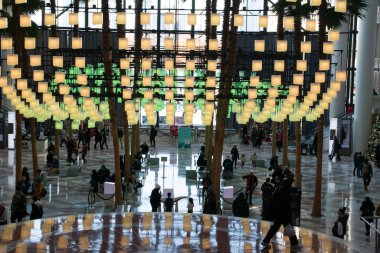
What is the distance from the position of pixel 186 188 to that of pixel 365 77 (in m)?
15.2

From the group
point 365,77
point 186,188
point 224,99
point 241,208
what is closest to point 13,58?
point 224,99

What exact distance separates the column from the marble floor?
1.57m

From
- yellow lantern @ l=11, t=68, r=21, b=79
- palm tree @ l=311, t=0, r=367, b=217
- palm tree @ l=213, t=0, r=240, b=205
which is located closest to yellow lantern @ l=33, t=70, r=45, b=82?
yellow lantern @ l=11, t=68, r=21, b=79

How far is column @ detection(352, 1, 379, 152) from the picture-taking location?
A: 3931cm

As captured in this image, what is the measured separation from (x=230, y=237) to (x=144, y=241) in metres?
2.01

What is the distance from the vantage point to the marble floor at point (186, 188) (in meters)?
23.3

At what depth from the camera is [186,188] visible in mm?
29078

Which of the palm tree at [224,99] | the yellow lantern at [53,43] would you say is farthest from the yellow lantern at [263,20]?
the yellow lantern at [53,43]

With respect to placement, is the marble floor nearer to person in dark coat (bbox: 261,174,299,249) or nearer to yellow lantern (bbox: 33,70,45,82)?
person in dark coat (bbox: 261,174,299,249)

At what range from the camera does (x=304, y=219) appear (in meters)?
23.4


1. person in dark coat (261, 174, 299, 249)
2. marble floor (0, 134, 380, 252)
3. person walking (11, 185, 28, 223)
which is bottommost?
marble floor (0, 134, 380, 252)

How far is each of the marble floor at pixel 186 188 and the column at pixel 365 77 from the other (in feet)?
5.14

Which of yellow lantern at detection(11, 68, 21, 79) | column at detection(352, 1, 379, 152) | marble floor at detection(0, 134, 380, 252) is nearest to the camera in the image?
yellow lantern at detection(11, 68, 21, 79)

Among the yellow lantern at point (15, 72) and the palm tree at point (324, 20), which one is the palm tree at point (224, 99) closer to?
the palm tree at point (324, 20)
